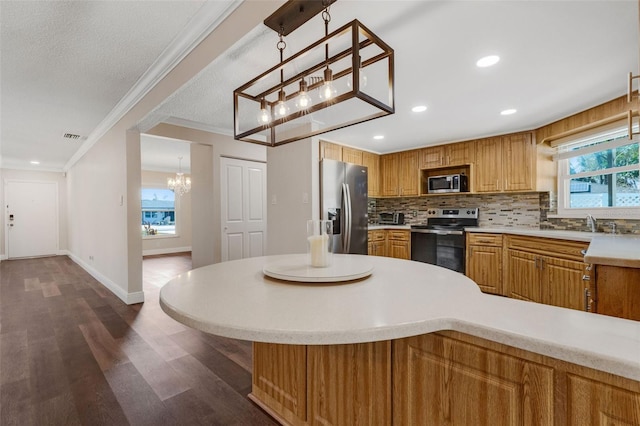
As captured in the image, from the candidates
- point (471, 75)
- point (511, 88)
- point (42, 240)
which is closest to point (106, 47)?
point (471, 75)

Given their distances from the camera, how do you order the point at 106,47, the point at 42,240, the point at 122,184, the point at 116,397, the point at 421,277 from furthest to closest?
the point at 42,240 < the point at 122,184 < the point at 106,47 < the point at 116,397 < the point at 421,277

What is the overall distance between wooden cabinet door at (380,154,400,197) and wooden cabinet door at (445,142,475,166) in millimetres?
863

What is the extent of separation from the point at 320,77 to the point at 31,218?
9.37m

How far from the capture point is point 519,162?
153 inches

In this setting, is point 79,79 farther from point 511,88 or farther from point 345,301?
point 511,88

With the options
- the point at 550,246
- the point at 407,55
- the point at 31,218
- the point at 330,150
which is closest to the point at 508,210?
the point at 550,246

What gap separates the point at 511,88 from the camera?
8.65 feet

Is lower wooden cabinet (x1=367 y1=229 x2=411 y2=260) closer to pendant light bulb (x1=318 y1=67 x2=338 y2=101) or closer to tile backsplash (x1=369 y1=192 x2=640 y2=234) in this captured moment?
tile backsplash (x1=369 y1=192 x2=640 y2=234)

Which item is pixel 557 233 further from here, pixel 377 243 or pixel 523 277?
pixel 377 243

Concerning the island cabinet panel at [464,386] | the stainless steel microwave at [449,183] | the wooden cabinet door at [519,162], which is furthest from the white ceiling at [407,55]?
the island cabinet panel at [464,386]

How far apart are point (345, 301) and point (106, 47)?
8.40ft

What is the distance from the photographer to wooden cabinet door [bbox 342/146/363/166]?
4502 millimetres

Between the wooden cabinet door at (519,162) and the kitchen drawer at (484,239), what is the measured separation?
719 mm

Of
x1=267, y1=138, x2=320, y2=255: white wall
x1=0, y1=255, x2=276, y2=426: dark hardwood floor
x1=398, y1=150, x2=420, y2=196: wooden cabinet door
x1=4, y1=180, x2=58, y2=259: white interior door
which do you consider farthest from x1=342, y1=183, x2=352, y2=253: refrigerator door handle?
x1=4, y1=180, x2=58, y2=259: white interior door
